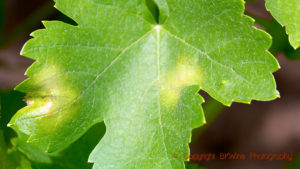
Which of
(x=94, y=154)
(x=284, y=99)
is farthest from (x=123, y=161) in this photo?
(x=284, y=99)

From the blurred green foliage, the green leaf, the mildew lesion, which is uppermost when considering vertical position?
the green leaf

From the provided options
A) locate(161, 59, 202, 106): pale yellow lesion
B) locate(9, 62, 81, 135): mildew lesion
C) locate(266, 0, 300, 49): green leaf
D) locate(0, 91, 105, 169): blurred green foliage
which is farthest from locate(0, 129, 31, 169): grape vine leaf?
locate(266, 0, 300, 49): green leaf

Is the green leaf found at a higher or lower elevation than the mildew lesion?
higher

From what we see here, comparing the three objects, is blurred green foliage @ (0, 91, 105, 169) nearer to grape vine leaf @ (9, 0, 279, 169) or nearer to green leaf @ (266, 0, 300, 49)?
grape vine leaf @ (9, 0, 279, 169)

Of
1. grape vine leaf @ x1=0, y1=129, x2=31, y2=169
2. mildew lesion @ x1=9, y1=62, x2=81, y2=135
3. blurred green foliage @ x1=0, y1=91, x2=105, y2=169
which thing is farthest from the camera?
blurred green foliage @ x1=0, y1=91, x2=105, y2=169

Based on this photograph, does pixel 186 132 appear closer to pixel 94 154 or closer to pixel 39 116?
pixel 94 154

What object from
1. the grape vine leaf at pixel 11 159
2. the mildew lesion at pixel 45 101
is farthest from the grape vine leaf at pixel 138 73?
the grape vine leaf at pixel 11 159

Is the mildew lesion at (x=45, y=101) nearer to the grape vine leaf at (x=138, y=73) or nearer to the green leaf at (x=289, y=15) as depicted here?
the grape vine leaf at (x=138, y=73)
